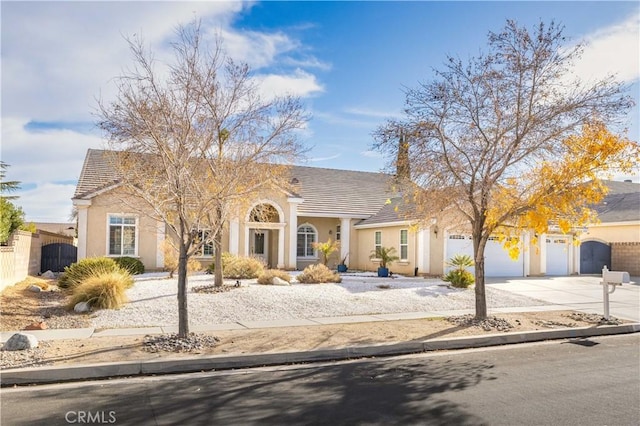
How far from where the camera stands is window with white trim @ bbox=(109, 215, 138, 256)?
22.4 metres

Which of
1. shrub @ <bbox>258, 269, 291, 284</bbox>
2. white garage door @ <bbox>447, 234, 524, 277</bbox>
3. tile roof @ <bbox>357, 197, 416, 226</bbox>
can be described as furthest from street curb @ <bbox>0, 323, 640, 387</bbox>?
tile roof @ <bbox>357, 197, 416, 226</bbox>

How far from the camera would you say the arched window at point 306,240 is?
28.7 meters

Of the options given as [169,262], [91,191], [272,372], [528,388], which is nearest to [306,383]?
[272,372]

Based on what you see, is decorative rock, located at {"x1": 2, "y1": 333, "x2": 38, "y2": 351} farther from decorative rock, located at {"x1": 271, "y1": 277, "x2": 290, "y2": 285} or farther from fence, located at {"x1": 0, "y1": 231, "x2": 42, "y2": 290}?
decorative rock, located at {"x1": 271, "y1": 277, "x2": 290, "y2": 285}

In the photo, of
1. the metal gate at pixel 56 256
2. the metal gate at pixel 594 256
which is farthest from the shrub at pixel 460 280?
the metal gate at pixel 56 256

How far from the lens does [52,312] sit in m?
12.4

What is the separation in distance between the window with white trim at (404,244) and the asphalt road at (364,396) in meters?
15.9

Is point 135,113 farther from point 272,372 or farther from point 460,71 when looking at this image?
point 460,71

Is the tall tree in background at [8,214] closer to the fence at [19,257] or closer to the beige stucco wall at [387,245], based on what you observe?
the fence at [19,257]

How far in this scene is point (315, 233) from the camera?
29.1 meters

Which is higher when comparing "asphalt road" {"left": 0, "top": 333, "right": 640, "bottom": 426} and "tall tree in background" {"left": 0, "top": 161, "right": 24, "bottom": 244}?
"tall tree in background" {"left": 0, "top": 161, "right": 24, "bottom": 244}

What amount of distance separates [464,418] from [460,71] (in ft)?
26.8

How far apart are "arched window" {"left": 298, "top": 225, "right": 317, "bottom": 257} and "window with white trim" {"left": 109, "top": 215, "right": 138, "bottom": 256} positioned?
30.0 feet

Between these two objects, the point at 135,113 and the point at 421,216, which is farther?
the point at 421,216
